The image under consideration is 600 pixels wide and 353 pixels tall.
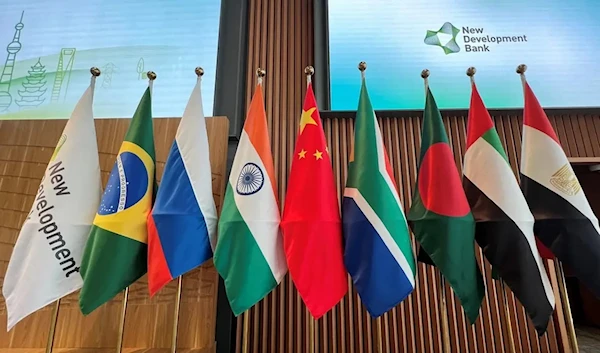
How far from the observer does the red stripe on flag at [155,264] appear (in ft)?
4.64

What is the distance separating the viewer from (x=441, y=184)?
1.46 m

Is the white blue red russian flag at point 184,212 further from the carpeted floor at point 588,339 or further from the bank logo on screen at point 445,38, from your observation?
the carpeted floor at point 588,339

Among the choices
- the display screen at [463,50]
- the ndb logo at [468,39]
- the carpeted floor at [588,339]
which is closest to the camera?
the display screen at [463,50]

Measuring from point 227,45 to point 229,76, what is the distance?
28 cm

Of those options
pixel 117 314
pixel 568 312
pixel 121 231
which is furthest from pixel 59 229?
pixel 568 312

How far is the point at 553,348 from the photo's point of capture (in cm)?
200

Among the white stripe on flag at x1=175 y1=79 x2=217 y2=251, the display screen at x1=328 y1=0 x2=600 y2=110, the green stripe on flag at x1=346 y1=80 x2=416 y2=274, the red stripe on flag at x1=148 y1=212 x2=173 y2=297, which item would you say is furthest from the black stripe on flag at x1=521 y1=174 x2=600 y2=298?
the red stripe on flag at x1=148 y1=212 x2=173 y2=297

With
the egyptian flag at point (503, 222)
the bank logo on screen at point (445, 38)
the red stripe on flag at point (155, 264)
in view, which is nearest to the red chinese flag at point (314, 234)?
the red stripe on flag at point (155, 264)

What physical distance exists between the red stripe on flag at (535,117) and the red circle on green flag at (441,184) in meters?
0.41

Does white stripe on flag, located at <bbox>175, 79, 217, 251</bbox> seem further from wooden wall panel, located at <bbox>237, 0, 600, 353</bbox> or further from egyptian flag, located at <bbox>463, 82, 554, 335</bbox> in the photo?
egyptian flag, located at <bbox>463, 82, 554, 335</bbox>

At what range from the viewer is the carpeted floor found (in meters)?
3.27

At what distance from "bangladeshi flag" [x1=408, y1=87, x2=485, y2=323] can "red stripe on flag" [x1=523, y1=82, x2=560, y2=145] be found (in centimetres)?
40

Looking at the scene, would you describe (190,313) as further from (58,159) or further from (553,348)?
(553,348)

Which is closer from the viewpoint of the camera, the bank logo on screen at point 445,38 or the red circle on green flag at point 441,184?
the red circle on green flag at point 441,184
